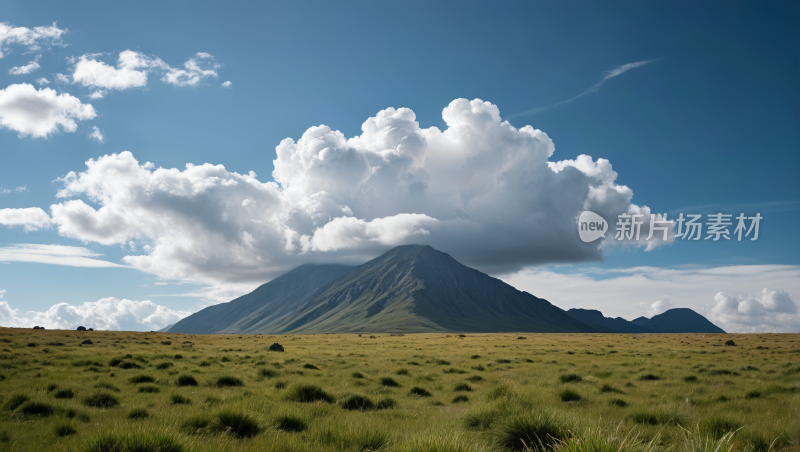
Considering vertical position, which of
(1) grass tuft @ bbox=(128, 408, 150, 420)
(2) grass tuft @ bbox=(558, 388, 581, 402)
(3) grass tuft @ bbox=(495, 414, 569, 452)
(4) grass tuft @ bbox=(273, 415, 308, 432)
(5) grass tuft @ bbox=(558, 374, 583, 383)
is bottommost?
(5) grass tuft @ bbox=(558, 374, 583, 383)

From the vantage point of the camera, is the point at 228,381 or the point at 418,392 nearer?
the point at 418,392

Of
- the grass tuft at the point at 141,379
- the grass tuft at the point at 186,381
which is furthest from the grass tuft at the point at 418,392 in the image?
the grass tuft at the point at 141,379

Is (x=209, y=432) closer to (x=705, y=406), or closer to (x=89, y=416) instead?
(x=89, y=416)

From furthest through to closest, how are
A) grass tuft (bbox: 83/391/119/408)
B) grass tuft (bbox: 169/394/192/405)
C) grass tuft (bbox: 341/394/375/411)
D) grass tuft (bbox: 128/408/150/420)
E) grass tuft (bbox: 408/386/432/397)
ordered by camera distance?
1. grass tuft (bbox: 408/386/432/397)
2. grass tuft (bbox: 169/394/192/405)
3. grass tuft (bbox: 341/394/375/411)
4. grass tuft (bbox: 83/391/119/408)
5. grass tuft (bbox: 128/408/150/420)

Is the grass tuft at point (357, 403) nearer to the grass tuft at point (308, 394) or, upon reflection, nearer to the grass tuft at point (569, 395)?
the grass tuft at point (308, 394)

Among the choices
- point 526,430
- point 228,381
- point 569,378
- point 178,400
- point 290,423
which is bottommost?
point 569,378

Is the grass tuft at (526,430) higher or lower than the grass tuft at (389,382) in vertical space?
higher

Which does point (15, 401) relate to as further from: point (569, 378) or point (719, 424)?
point (569, 378)

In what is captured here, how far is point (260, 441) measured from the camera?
7.45m

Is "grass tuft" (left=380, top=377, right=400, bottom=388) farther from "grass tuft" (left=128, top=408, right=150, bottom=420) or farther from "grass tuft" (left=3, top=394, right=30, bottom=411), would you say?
"grass tuft" (left=3, top=394, right=30, bottom=411)

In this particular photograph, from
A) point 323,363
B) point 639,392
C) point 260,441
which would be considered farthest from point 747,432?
point 323,363

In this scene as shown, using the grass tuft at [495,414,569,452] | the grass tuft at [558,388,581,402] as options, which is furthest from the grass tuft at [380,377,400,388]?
the grass tuft at [495,414,569,452]

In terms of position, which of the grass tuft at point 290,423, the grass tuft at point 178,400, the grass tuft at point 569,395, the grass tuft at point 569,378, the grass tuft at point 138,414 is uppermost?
the grass tuft at point 290,423

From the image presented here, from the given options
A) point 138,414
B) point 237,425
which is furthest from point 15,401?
point 237,425
